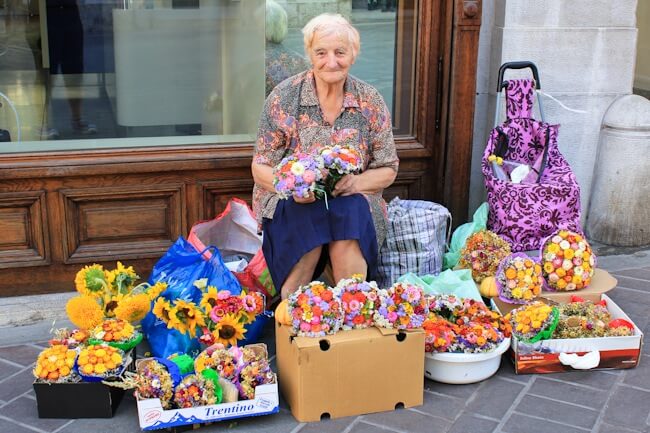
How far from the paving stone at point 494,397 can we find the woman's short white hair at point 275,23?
2277 mm

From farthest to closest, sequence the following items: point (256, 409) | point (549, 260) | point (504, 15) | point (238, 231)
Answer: point (504, 15), point (238, 231), point (549, 260), point (256, 409)

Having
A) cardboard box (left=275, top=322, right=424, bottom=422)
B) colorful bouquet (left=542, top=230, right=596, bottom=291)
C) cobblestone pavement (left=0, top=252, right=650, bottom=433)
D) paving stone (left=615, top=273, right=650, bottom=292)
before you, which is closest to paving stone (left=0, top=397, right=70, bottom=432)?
cobblestone pavement (left=0, top=252, right=650, bottom=433)

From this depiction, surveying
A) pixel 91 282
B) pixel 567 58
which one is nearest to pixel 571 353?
pixel 567 58

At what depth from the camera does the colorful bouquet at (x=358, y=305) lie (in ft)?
11.0

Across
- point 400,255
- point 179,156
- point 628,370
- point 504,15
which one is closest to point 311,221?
point 400,255

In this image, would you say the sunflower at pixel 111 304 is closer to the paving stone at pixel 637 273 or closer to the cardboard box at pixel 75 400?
the cardboard box at pixel 75 400

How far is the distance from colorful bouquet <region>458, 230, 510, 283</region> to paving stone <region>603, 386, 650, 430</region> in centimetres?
91

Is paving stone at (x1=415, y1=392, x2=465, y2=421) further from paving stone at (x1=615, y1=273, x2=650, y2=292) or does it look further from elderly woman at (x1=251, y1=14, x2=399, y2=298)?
paving stone at (x1=615, y1=273, x2=650, y2=292)

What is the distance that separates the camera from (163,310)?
11.8 feet

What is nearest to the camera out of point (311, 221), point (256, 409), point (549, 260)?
point (256, 409)

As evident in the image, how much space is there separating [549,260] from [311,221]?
121cm

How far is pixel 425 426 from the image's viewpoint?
130 inches

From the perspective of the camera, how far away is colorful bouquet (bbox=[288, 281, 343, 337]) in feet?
10.8

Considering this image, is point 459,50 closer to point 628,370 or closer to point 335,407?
point 628,370
